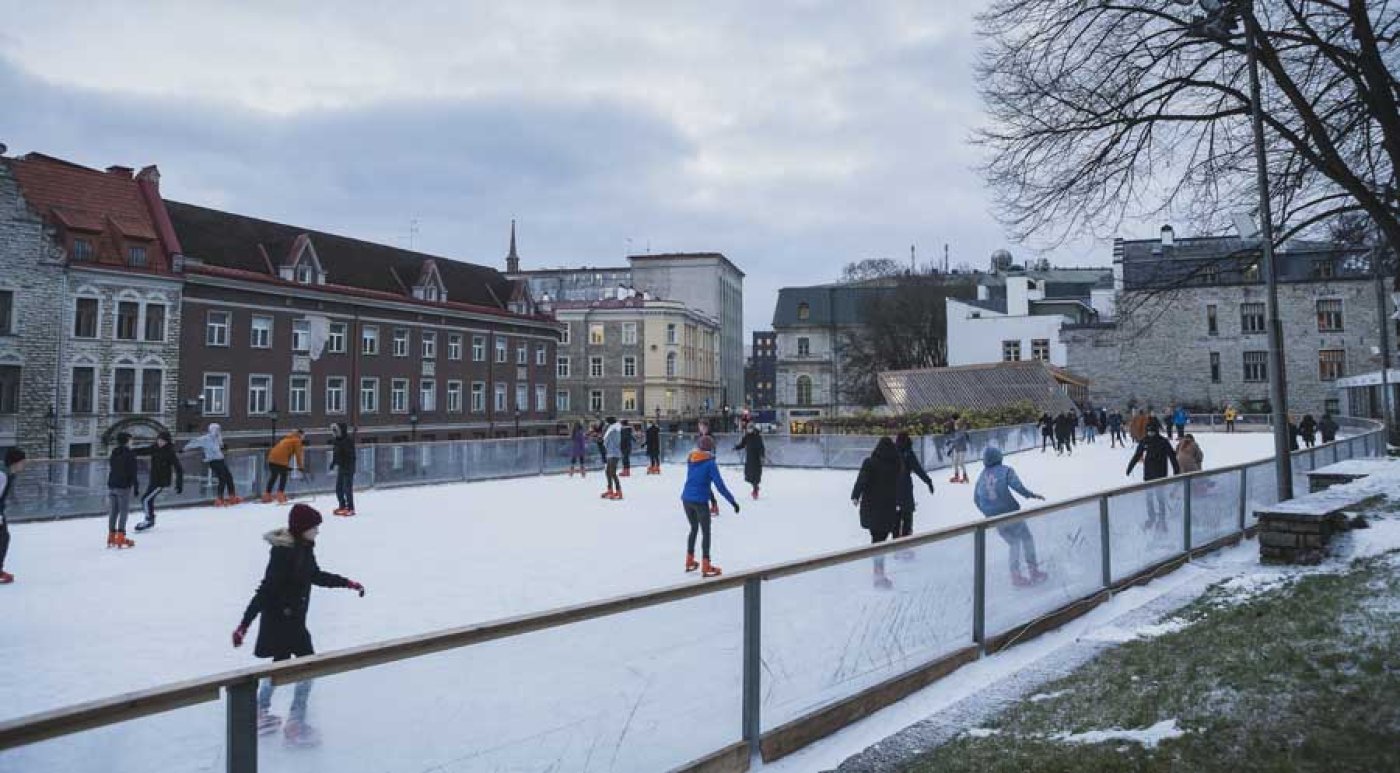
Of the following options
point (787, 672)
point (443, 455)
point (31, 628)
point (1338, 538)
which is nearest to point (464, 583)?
point (31, 628)

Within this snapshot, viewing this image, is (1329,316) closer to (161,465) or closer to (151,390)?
(161,465)

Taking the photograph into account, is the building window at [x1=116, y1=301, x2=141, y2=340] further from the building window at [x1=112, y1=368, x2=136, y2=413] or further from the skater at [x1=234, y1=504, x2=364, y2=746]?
the skater at [x1=234, y1=504, x2=364, y2=746]

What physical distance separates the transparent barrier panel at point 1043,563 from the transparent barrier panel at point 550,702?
9.38 ft

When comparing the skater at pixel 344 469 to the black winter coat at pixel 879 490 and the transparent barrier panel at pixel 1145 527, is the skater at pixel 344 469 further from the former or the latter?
the transparent barrier panel at pixel 1145 527

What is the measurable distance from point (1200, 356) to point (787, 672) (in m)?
57.5

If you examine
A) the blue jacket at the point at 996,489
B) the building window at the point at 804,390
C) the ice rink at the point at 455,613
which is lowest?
the ice rink at the point at 455,613

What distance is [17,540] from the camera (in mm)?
13070

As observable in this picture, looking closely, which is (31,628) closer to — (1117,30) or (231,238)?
(1117,30)

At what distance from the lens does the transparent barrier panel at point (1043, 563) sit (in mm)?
6469

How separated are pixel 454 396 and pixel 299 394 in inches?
402

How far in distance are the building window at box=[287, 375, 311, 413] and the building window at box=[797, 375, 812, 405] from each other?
4720 centimetres

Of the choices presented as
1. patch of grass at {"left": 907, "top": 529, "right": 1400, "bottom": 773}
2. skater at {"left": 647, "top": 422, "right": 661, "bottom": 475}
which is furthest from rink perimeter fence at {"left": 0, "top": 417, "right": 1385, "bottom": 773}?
skater at {"left": 647, "top": 422, "right": 661, "bottom": 475}

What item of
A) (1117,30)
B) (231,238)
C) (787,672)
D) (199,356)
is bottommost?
(787,672)

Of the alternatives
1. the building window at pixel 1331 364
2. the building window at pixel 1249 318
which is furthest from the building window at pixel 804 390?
the building window at pixel 1331 364
